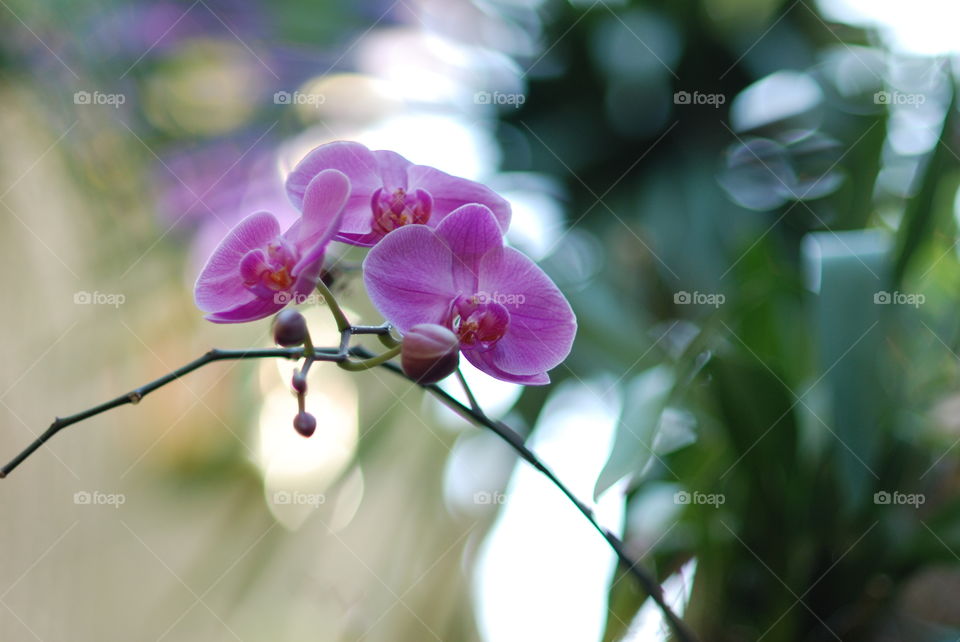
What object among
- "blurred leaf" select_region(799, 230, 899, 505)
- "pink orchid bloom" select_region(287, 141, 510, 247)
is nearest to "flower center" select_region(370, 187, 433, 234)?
"pink orchid bloom" select_region(287, 141, 510, 247)

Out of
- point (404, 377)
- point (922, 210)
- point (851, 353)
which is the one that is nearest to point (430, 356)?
point (404, 377)

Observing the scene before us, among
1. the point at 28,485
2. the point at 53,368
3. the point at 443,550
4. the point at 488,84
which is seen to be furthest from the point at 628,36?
the point at 28,485

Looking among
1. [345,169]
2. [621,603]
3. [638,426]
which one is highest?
[345,169]

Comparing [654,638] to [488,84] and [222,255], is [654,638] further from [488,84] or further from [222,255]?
[488,84]

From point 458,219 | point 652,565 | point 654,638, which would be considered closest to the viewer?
point 458,219

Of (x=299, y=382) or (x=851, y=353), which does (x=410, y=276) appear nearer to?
(x=299, y=382)

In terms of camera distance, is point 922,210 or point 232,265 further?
point 922,210
